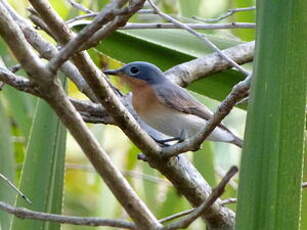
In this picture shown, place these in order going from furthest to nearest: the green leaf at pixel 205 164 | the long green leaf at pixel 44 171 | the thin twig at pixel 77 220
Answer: the green leaf at pixel 205 164 → the long green leaf at pixel 44 171 → the thin twig at pixel 77 220

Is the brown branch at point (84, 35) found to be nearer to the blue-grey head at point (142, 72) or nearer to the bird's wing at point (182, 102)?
the blue-grey head at point (142, 72)

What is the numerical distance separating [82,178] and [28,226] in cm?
276

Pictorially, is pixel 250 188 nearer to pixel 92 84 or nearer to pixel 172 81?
pixel 92 84

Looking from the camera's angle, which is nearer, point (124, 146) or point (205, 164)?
point (205, 164)

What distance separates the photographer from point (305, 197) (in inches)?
74.0

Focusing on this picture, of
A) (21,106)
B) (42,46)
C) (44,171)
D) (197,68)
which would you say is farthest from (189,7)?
(44,171)

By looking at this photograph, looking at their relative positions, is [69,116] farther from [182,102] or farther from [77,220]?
[182,102]

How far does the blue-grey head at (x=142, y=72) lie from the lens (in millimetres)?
2710

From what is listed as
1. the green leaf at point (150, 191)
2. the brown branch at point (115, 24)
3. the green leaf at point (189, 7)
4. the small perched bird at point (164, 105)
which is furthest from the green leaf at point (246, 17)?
the brown branch at point (115, 24)

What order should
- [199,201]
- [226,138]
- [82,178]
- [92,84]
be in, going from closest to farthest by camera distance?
[92,84] < [199,201] < [226,138] < [82,178]

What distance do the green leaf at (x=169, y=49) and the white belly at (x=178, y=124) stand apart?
412mm

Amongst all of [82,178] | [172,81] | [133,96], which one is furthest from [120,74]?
[82,178]

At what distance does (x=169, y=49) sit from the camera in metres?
2.27

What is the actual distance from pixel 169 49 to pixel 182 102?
791 millimetres
